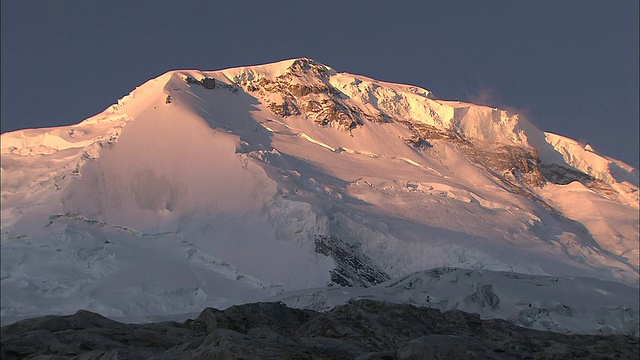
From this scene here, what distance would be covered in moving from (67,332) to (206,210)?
2611 inches

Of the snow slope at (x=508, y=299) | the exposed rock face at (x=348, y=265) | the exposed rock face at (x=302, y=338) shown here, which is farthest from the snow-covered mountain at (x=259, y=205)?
the exposed rock face at (x=302, y=338)

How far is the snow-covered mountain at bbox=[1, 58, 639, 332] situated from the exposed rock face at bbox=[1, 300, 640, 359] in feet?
72.2

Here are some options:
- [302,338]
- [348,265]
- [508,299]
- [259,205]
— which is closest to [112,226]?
[259,205]

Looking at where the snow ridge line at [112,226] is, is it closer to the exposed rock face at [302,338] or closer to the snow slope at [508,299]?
the snow slope at [508,299]

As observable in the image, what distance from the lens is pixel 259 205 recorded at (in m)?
92.1

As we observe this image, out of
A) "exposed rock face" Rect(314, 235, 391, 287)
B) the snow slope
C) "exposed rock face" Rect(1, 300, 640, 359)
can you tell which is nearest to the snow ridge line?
"exposed rock face" Rect(314, 235, 391, 287)

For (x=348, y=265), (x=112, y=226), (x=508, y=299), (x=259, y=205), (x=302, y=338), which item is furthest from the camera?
(x=259, y=205)

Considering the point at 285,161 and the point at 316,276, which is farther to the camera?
the point at 285,161

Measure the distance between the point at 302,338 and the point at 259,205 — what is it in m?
67.4

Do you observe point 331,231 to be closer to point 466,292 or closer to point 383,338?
point 466,292

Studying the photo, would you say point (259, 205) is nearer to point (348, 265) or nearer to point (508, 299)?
point (348, 265)

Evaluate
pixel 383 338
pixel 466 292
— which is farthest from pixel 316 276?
pixel 383 338

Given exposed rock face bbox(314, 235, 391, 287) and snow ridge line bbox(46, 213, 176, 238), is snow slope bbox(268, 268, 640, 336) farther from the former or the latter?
snow ridge line bbox(46, 213, 176, 238)

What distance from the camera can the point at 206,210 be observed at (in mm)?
92125
